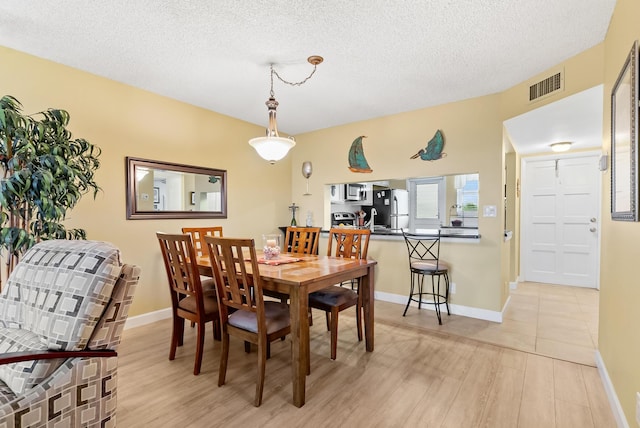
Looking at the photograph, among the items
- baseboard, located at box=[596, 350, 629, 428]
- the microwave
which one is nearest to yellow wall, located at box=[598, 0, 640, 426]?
baseboard, located at box=[596, 350, 629, 428]

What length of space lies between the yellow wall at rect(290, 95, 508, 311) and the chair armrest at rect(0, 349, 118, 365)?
10.9 ft

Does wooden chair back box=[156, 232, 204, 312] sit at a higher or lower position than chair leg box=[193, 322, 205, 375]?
higher

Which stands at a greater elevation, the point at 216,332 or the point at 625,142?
the point at 625,142

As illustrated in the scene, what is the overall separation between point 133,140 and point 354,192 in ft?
11.3

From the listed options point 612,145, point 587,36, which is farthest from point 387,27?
point 612,145

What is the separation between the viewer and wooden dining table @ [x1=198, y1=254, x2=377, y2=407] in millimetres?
1839

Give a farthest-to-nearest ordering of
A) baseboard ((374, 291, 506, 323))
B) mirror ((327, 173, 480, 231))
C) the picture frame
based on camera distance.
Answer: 1. mirror ((327, 173, 480, 231))
2. baseboard ((374, 291, 506, 323))
3. the picture frame

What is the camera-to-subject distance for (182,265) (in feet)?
7.43

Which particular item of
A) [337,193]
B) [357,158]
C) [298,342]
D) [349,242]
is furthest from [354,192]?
[298,342]

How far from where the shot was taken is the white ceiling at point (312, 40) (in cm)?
197

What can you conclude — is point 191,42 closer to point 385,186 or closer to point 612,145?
point 612,145

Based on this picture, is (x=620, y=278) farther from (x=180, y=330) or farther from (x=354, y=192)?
(x=354, y=192)

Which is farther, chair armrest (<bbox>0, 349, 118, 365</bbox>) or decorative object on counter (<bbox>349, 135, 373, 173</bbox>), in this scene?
decorative object on counter (<bbox>349, 135, 373, 173</bbox>)

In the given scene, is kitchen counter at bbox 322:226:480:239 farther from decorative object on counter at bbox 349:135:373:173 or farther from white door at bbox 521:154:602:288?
white door at bbox 521:154:602:288
